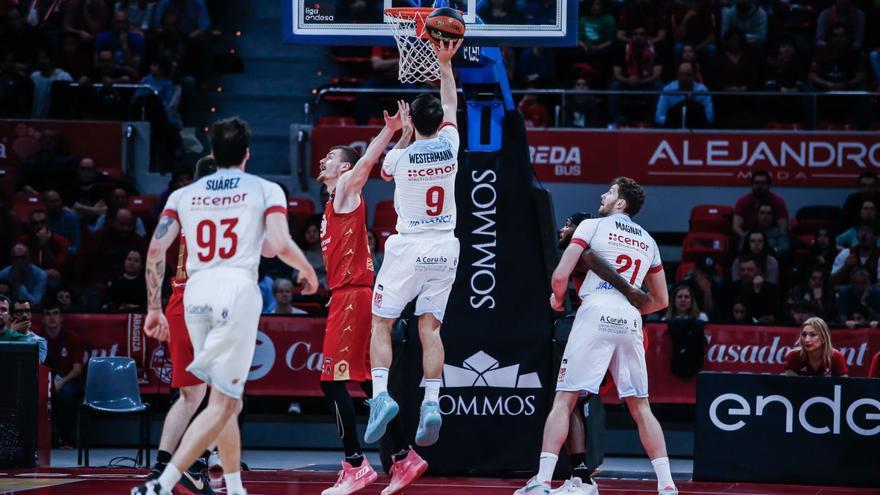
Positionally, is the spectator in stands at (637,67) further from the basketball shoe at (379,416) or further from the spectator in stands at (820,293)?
the basketball shoe at (379,416)

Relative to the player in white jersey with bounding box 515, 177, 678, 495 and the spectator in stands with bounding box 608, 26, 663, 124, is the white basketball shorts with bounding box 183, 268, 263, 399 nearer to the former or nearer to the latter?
the player in white jersey with bounding box 515, 177, 678, 495

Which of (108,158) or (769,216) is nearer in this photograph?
(769,216)

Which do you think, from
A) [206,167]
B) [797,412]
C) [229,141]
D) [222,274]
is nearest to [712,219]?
[797,412]

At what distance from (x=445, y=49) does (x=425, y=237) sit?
1.30m

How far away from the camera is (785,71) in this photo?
59.6ft

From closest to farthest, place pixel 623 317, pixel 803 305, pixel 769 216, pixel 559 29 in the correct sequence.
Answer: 1. pixel 623 317
2. pixel 559 29
3. pixel 803 305
4. pixel 769 216

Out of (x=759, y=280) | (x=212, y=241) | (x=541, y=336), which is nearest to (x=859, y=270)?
(x=759, y=280)

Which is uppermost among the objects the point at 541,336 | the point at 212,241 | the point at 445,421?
the point at 212,241

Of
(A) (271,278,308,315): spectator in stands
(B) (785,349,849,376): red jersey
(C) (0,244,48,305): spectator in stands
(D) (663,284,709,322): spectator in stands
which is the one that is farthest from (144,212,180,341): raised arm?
(C) (0,244,48,305): spectator in stands

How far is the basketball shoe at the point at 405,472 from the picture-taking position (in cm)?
891

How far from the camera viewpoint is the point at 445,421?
36.0 feet

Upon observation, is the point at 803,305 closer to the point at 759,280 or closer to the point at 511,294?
the point at 759,280

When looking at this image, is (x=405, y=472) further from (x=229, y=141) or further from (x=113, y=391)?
(x=113, y=391)

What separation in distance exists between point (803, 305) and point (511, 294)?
14.9 feet
